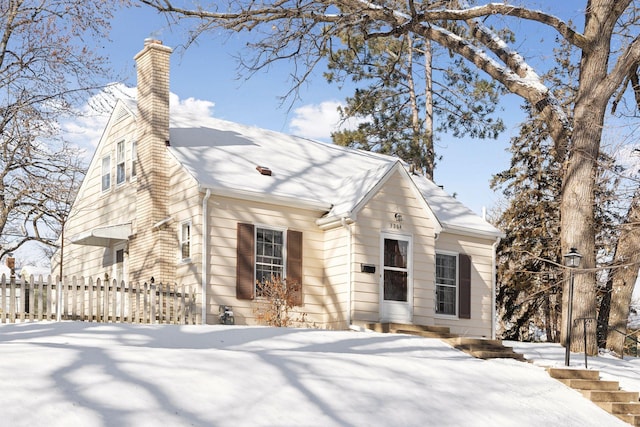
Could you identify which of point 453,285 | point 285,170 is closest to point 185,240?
point 285,170

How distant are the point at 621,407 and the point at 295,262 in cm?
799

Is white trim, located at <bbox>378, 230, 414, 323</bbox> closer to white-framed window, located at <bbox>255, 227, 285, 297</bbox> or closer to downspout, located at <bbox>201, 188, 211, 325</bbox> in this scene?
white-framed window, located at <bbox>255, 227, 285, 297</bbox>

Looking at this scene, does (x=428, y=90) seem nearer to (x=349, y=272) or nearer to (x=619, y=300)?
(x=619, y=300)

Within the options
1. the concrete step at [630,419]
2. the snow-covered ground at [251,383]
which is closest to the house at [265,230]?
the snow-covered ground at [251,383]

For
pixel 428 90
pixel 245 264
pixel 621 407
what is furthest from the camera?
pixel 428 90

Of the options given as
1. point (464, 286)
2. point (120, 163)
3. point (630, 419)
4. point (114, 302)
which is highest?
point (120, 163)

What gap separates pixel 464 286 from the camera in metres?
20.9

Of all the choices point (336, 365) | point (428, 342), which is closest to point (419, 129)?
point (428, 342)

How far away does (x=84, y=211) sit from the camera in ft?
75.3

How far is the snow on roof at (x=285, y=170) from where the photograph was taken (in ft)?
59.3

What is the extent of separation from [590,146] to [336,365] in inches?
427

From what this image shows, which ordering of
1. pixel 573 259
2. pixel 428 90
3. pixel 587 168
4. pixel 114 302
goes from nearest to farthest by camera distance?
1. pixel 573 259
2. pixel 114 302
3. pixel 587 168
4. pixel 428 90

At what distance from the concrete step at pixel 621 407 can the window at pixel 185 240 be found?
9245 millimetres

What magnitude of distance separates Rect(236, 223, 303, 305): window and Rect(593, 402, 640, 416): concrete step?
7514 mm
